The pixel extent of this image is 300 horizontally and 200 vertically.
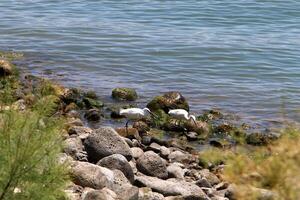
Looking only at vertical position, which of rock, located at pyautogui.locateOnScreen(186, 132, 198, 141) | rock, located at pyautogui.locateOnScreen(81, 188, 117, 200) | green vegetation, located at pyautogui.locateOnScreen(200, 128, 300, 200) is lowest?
rock, located at pyautogui.locateOnScreen(186, 132, 198, 141)

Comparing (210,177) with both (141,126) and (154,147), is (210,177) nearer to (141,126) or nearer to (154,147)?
(154,147)

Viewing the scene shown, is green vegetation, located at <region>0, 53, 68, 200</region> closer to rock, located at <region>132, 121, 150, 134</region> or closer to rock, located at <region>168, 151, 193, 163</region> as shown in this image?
rock, located at <region>168, 151, 193, 163</region>

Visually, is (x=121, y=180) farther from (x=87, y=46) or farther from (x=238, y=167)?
(x=87, y=46)

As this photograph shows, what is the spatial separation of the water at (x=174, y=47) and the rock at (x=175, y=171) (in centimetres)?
296

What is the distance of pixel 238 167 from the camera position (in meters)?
3.29

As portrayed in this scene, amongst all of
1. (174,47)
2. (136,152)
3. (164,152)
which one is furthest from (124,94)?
(174,47)

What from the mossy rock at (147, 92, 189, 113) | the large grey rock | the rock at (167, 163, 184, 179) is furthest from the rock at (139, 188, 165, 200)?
the mossy rock at (147, 92, 189, 113)

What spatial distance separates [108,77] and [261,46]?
6048 mm

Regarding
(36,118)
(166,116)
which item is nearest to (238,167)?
(36,118)

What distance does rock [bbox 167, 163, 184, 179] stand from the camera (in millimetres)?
9195

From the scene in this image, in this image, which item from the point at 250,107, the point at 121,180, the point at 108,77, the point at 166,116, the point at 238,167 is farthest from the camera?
the point at 108,77

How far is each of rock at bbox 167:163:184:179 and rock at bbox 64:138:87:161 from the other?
1235 mm

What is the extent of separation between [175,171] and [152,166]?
489 mm

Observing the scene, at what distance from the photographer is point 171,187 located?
800 centimetres
